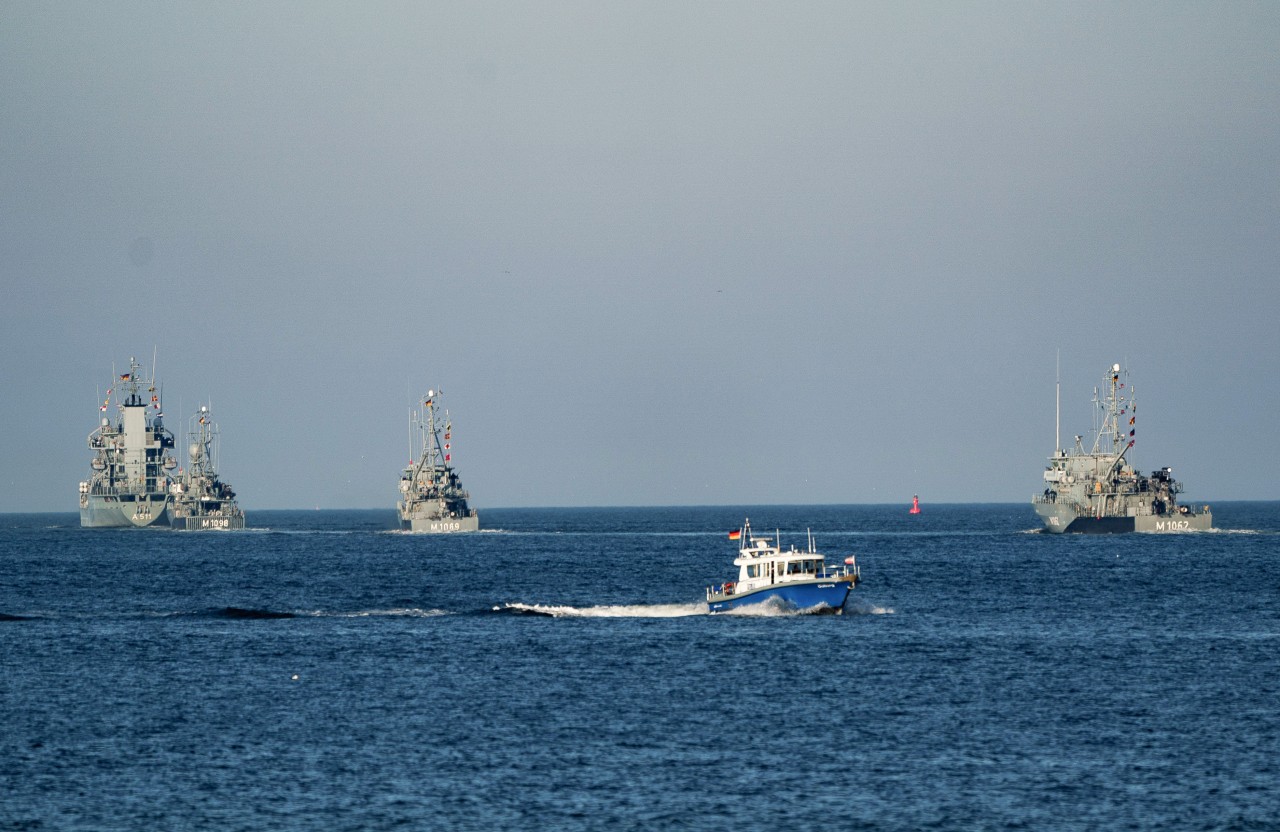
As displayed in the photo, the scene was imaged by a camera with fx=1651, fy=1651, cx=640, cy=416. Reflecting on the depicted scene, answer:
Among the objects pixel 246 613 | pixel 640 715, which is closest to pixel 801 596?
pixel 640 715

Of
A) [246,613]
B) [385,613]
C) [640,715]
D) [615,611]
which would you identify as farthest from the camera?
[385,613]

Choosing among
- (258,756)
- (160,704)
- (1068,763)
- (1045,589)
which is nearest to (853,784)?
(1068,763)

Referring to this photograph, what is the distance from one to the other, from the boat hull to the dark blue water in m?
1.61

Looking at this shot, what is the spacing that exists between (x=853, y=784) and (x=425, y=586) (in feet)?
313

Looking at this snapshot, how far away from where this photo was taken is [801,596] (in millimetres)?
104750

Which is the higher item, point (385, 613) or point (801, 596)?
point (801, 596)

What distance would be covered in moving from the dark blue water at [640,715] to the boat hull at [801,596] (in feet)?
5.30

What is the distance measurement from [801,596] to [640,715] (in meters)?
38.1

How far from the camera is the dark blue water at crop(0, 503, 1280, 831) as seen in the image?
169ft

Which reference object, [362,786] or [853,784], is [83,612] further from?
[853,784]

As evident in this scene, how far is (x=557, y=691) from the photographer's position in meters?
75.0

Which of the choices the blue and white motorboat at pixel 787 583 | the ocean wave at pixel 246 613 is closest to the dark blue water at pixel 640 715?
the ocean wave at pixel 246 613

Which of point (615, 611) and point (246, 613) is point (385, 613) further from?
point (615, 611)

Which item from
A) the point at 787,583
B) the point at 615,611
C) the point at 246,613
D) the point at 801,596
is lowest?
the point at 246,613
